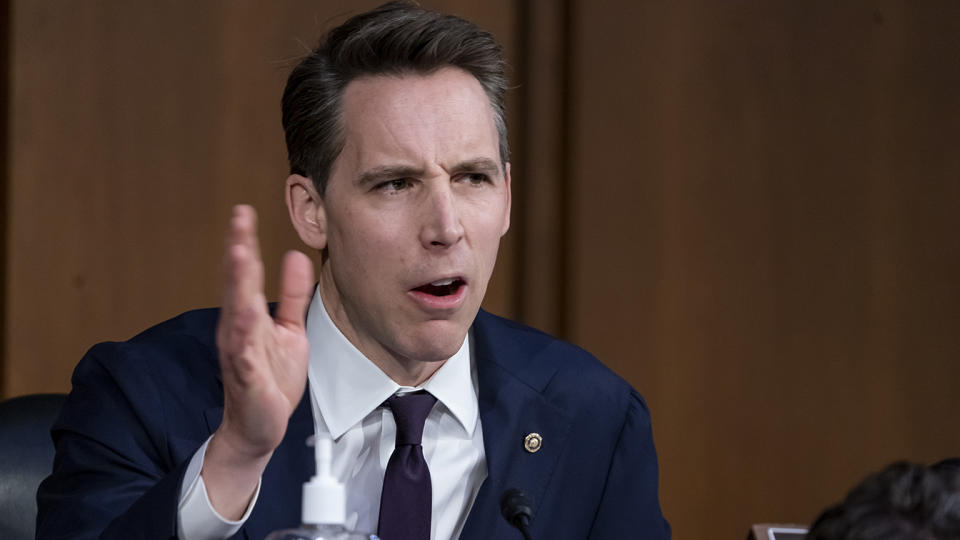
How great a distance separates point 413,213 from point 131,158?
1238mm

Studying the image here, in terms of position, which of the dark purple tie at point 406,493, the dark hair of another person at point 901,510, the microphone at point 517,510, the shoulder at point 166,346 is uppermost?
the dark hair of another person at point 901,510

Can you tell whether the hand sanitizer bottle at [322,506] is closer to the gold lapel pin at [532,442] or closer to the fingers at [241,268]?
the fingers at [241,268]

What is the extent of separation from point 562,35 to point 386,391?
4.46 feet

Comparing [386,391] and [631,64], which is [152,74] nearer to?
[631,64]

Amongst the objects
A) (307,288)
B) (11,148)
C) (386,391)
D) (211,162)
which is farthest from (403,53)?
(11,148)

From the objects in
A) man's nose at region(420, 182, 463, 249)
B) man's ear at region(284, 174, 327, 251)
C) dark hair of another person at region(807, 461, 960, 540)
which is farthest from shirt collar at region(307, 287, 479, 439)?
dark hair of another person at region(807, 461, 960, 540)

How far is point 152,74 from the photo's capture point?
2.48m

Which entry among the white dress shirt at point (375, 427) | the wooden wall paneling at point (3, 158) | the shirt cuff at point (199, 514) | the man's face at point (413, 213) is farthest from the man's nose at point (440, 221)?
the wooden wall paneling at point (3, 158)

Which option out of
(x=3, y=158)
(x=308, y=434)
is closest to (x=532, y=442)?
(x=308, y=434)

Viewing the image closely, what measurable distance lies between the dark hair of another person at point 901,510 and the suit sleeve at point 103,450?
0.83 meters

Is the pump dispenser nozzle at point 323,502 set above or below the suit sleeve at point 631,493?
above

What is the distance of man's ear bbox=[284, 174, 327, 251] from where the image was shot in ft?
5.17

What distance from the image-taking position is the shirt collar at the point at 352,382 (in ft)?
4.91

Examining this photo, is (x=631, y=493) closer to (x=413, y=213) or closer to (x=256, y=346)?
(x=413, y=213)
